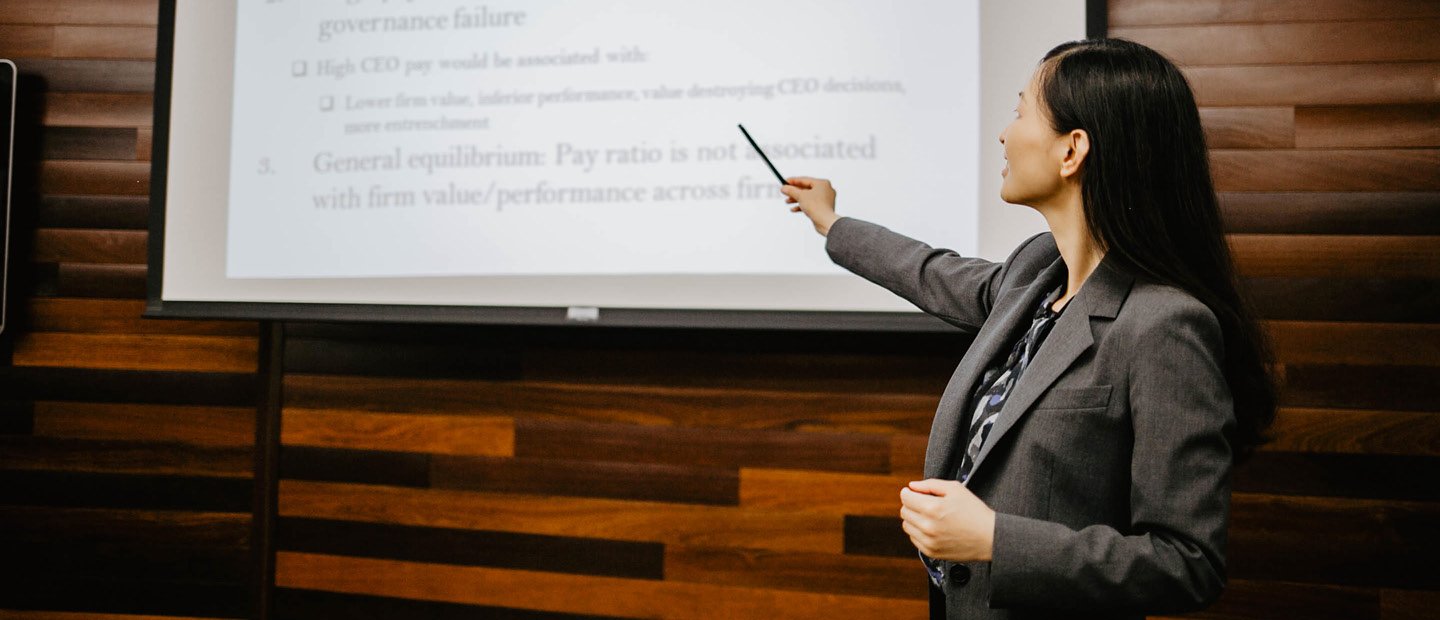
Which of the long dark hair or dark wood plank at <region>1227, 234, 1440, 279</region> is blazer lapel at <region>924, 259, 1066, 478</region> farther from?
dark wood plank at <region>1227, 234, 1440, 279</region>

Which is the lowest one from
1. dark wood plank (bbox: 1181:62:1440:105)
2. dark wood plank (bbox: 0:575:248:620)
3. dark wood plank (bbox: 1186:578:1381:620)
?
dark wood plank (bbox: 0:575:248:620)

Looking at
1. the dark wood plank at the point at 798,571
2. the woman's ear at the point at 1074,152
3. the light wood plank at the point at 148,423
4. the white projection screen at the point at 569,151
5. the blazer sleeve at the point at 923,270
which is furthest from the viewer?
the light wood plank at the point at 148,423

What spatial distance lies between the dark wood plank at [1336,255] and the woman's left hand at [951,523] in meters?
1.27

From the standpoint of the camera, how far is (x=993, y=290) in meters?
1.11

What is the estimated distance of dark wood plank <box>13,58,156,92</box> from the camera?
7.07 ft

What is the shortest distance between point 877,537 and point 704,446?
0.44 metres

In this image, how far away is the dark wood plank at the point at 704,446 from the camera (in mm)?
1910

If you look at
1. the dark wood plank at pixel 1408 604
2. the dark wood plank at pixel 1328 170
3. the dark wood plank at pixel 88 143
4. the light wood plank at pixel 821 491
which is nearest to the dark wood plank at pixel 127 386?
the dark wood plank at pixel 88 143

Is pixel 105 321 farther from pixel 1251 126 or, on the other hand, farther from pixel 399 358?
pixel 1251 126

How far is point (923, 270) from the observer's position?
1175mm

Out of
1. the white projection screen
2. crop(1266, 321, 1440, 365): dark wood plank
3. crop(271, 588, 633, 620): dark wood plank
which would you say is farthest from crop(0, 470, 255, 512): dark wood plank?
crop(1266, 321, 1440, 365): dark wood plank

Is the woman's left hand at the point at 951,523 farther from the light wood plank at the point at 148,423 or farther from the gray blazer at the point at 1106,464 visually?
the light wood plank at the point at 148,423

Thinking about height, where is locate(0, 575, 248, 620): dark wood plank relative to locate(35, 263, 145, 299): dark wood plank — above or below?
below

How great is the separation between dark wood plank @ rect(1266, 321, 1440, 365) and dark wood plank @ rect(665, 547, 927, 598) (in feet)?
3.02
